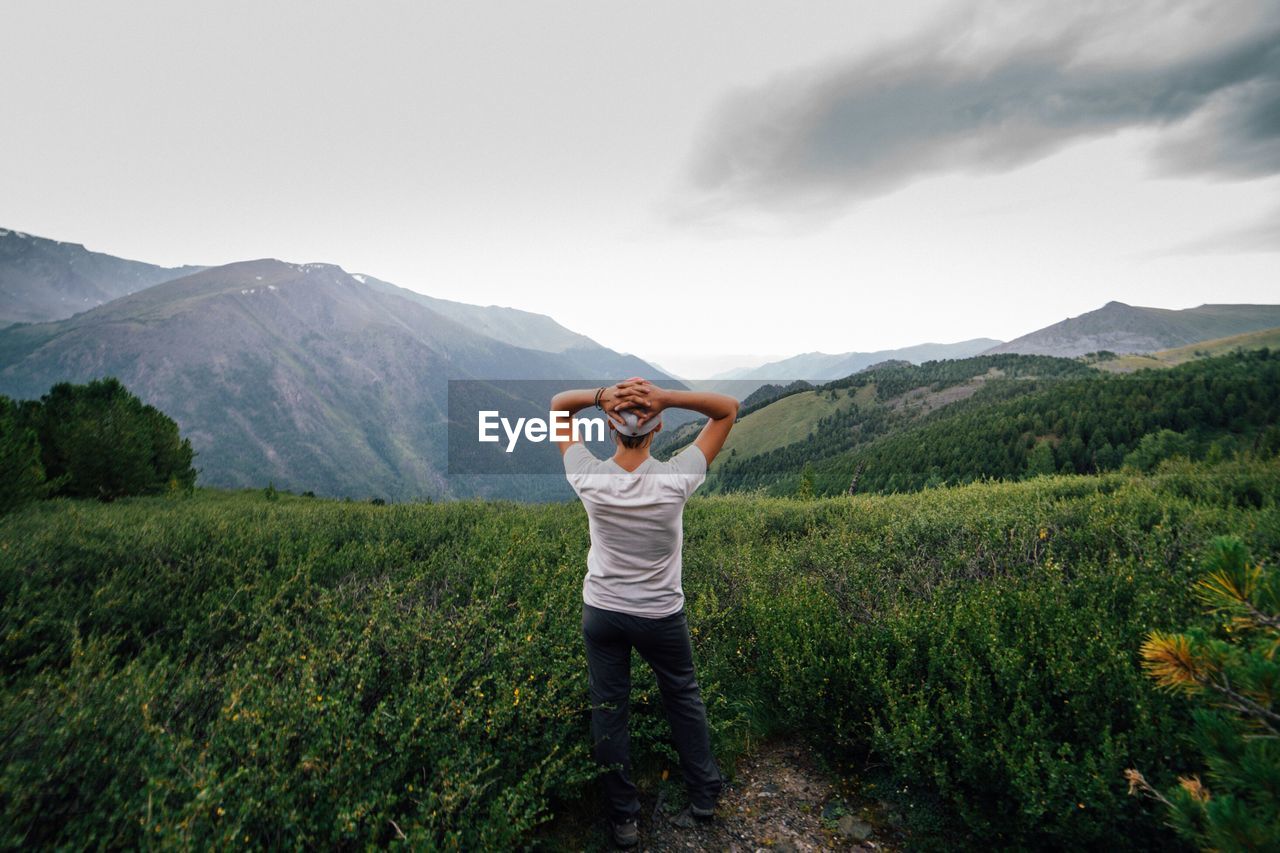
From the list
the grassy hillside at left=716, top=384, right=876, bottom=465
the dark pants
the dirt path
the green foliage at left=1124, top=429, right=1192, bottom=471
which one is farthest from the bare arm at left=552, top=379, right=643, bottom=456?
the grassy hillside at left=716, top=384, right=876, bottom=465

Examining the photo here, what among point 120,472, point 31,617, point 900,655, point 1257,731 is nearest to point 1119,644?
point 900,655

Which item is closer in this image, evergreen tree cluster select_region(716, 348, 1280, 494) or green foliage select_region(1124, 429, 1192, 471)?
green foliage select_region(1124, 429, 1192, 471)

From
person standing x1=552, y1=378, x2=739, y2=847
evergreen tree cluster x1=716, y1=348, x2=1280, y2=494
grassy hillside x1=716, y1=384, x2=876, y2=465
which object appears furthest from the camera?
grassy hillside x1=716, y1=384, x2=876, y2=465

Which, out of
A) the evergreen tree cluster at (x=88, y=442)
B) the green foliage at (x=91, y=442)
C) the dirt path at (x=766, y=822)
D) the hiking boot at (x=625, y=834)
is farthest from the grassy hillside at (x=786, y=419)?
the hiking boot at (x=625, y=834)

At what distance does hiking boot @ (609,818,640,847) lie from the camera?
331 cm

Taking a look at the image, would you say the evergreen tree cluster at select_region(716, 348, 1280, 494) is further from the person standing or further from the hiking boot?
the hiking boot

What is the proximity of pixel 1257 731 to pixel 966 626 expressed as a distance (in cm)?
240

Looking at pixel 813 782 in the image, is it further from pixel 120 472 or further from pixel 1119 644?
pixel 120 472

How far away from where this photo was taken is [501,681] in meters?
3.60

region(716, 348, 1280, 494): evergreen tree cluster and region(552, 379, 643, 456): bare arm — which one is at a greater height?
region(552, 379, 643, 456): bare arm

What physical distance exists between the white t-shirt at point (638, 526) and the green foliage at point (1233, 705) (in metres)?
2.10

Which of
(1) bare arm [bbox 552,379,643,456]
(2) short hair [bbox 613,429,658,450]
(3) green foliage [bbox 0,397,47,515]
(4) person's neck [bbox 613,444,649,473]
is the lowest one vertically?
(3) green foliage [bbox 0,397,47,515]

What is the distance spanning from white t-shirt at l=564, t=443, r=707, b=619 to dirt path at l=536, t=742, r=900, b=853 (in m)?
1.48

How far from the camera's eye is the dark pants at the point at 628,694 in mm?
3344
